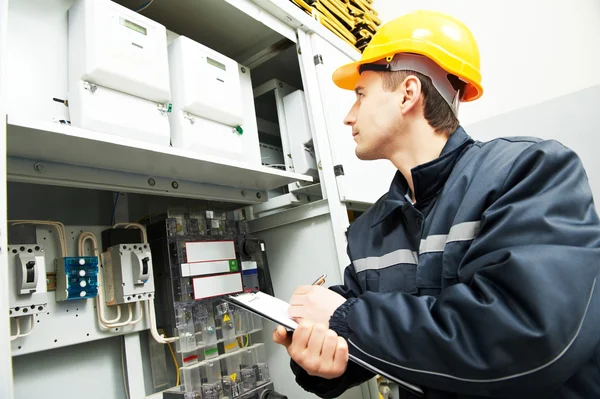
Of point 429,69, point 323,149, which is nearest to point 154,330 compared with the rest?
point 323,149

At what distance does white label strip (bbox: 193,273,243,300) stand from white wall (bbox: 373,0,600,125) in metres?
1.86

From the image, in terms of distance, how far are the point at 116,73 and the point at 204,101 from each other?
0.92 feet

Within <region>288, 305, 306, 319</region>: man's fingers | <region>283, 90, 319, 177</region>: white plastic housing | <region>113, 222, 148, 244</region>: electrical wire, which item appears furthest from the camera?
<region>283, 90, 319, 177</region>: white plastic housing

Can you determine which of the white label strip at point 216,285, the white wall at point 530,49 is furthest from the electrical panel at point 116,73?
the white wall at point 530,49

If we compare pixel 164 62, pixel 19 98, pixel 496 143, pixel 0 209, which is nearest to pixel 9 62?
pixel 19 98

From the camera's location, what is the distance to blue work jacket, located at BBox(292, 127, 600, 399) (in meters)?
0.58

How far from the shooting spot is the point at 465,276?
706mm

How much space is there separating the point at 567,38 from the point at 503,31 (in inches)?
14.0

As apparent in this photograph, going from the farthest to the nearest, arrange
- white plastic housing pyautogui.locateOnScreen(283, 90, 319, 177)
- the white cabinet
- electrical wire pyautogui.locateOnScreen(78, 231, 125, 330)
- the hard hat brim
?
white plastic housing pyautogui.locateOnScreen(283, 90, 319, 177)
the white cabinet
electrical wire pyautogui.locateOnScreen(78, 231, 125, 330)
the hard hat brim

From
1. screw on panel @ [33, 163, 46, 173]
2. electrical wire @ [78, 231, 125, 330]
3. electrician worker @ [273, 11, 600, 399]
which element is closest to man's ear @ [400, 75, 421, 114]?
electrician worker @ [273, 11, 600, 399]

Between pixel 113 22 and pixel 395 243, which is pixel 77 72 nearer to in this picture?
pixel 113 22

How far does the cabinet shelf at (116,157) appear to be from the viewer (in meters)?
0.80

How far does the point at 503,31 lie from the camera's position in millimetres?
2365

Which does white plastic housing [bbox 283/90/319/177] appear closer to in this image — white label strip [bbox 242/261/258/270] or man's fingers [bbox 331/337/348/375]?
white label strip [bbox 242/261/258/270]
